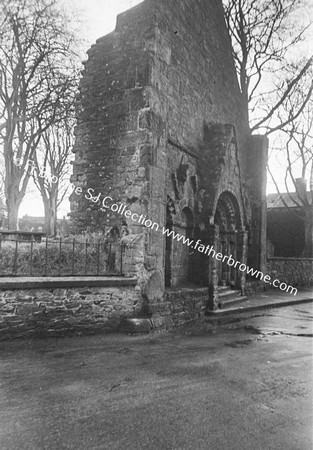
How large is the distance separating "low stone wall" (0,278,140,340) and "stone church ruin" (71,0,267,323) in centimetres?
40

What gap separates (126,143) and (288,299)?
8818mm

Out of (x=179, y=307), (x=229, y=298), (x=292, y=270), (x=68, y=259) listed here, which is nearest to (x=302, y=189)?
(x=292, y=270)

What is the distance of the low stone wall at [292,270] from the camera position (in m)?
16.9

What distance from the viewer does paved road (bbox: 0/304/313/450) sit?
3166mm

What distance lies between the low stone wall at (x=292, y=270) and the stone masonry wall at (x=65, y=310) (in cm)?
1094

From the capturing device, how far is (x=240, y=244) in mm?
13070

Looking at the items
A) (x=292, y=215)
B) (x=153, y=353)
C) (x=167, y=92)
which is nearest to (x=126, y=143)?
(x=167, y=92)

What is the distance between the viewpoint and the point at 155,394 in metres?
4.12

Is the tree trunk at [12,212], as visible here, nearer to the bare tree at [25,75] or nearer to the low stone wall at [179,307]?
the bare tree at [25,75]

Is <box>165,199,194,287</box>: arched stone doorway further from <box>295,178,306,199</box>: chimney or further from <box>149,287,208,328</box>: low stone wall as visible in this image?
<box>295,178,306,199</box>: chimney

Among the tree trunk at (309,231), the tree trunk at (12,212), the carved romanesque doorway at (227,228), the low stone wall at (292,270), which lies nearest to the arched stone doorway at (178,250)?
the carved romanesque doorway at (227,228)

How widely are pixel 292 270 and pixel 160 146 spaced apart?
42.3 ft

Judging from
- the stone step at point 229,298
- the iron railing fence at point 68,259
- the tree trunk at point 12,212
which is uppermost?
the tree trunk at point 12,212

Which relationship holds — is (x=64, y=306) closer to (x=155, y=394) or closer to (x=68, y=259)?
(x=68, y=259)
